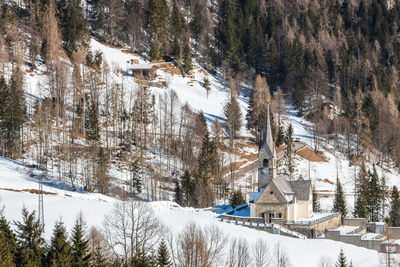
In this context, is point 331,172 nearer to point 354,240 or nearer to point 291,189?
point 291,189

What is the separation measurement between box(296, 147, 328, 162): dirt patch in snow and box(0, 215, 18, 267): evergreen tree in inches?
2212

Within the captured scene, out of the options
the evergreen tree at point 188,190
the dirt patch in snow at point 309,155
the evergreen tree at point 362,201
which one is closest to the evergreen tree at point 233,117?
the dirt patch in snow at point 309,155

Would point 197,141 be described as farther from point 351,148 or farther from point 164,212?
point 164,212

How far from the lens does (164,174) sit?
72250 mm

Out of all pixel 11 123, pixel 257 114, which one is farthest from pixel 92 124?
pixel 257 114

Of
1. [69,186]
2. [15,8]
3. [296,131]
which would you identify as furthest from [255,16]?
[69,186]

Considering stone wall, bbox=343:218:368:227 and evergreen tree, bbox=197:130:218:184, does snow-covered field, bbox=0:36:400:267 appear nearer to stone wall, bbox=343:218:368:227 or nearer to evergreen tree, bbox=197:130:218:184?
evergreen tree, bbox=197:130:218:184

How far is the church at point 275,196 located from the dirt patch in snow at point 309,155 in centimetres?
2704

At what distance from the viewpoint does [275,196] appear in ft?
173

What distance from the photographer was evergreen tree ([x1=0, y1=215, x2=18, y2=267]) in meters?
29.9

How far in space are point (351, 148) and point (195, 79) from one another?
32.0 m

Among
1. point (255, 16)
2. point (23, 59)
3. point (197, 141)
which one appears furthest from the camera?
point (255, 16)

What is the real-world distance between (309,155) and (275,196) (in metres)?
32.7

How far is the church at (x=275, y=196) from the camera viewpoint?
52.5 meters
